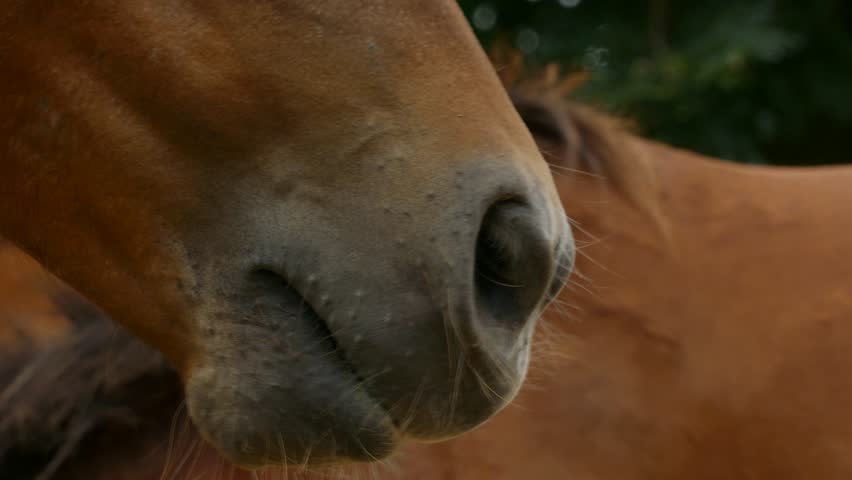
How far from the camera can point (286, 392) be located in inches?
38.3

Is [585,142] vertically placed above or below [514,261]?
below

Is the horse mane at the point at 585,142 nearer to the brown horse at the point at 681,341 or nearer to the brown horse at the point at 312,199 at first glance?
the brown horse at the point at 681,341

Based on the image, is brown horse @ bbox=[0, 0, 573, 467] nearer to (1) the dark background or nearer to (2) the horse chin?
(2) the horse chin

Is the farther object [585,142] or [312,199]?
[585,142]

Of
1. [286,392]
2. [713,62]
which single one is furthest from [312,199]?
[713,62]

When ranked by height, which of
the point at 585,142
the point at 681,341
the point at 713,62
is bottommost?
the point at 713,62

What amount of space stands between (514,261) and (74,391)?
0.72m

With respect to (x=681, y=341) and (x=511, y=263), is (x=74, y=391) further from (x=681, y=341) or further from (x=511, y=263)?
(x=681, y=341)

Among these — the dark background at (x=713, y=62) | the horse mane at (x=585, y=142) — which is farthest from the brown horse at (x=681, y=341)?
the dark background at (x=713, y=62)

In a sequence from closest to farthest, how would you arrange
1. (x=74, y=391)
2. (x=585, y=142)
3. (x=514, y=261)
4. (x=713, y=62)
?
(x=514, y=261), (x=74, y=391), (x=585, y=142), (x=713, y=62)

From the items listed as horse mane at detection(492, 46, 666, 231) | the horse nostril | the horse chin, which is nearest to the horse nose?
the horse nostril

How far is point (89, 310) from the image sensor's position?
1.47m

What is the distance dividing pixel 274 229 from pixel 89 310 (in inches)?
24.4

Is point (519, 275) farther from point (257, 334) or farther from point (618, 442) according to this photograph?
point (618, 442)
